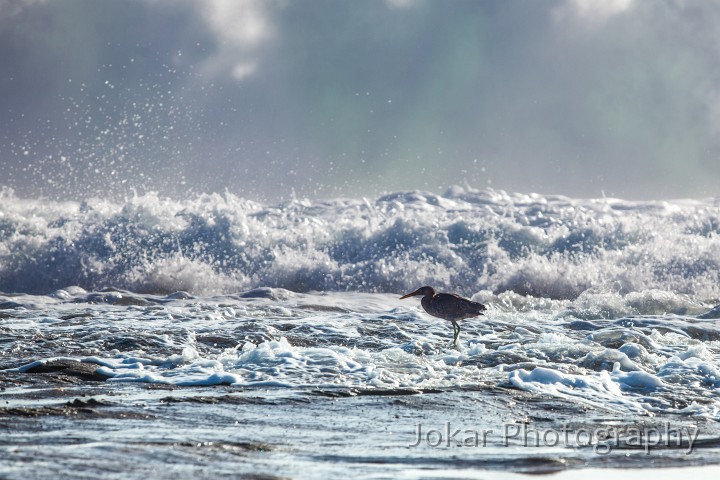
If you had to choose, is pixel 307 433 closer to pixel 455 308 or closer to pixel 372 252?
pixel 455 308

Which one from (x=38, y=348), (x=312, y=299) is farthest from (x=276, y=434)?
(x=312, y=299)

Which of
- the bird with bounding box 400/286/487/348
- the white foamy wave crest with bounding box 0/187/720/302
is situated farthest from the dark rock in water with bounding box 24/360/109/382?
the white foamy wave crest with bounding box 0/187/720/302

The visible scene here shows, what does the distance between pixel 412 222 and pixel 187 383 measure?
1962 cm

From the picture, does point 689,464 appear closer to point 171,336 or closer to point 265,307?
point 171,336

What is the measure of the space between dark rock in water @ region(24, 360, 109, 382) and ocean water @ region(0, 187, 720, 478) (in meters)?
0.04

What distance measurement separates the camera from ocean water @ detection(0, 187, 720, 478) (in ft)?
14.4

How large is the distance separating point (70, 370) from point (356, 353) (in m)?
3.00

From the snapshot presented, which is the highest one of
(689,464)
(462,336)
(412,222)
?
(412,222)

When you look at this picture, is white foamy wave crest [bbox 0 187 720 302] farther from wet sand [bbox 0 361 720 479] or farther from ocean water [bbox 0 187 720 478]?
wet sand [bbox 0 361 720 479]

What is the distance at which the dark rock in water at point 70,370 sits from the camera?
7.18 metres

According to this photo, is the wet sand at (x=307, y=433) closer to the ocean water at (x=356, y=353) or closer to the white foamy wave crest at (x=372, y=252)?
the ocean water at (x=356, y=353)

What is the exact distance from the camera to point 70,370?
735cm

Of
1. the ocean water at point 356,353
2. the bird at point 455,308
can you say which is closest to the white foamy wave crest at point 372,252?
the ocean water at point 356,353

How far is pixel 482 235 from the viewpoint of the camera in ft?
84.7
